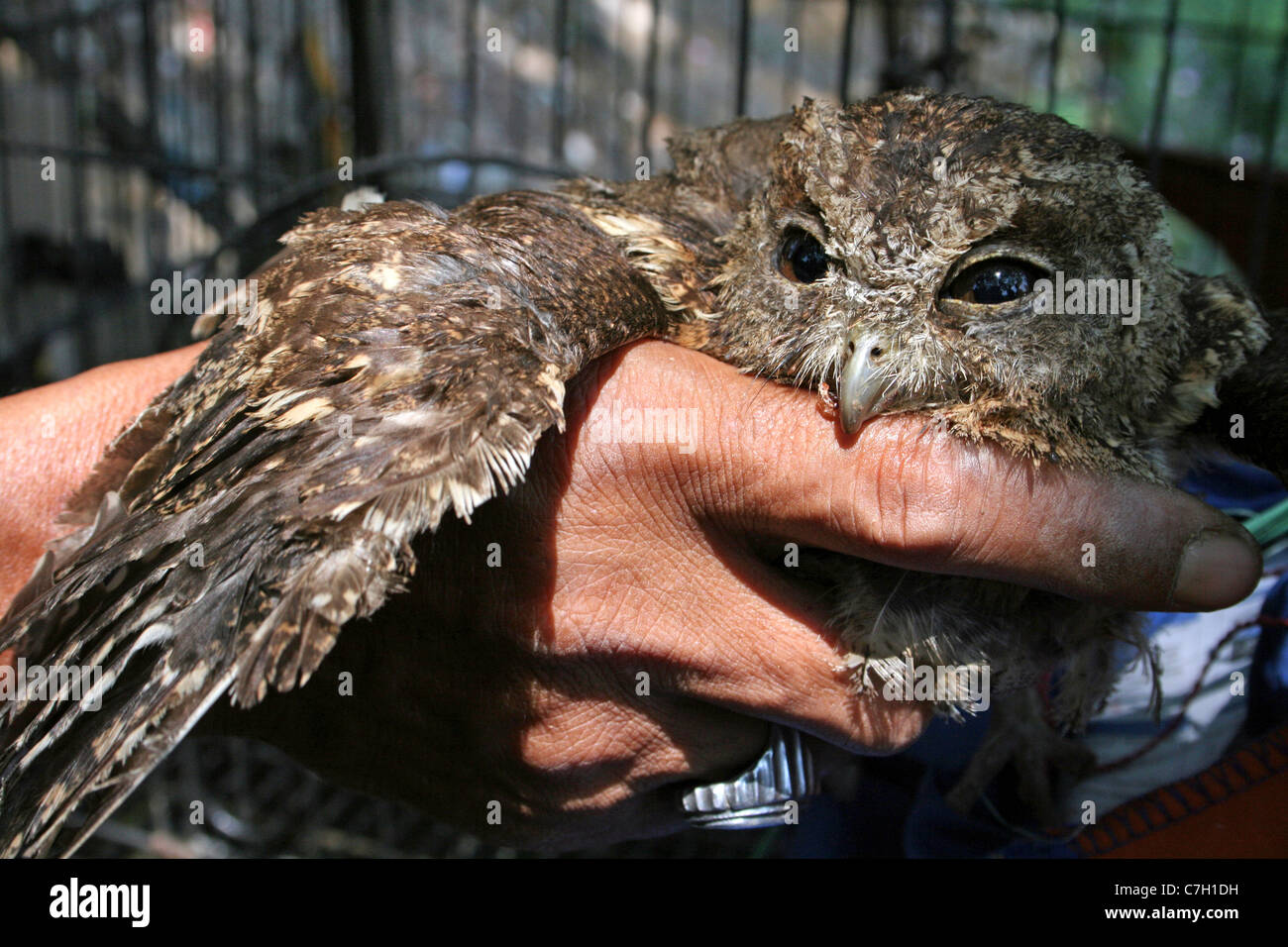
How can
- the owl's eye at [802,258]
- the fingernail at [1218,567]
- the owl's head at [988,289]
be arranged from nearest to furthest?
the fingernail at [1218,567]
the owl's head at [988,289]
the owl's eye at [802,258]

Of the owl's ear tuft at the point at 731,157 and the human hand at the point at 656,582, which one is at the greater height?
the owl's ear tuft at the point at 731,157

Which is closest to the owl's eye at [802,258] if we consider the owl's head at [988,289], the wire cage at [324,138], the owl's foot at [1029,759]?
the owl's head at [988,289]

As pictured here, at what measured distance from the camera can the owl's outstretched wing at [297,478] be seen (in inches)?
44.9

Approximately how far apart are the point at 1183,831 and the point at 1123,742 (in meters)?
0.34

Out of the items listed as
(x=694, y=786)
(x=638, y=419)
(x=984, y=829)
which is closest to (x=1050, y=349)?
(x=638, y=419)

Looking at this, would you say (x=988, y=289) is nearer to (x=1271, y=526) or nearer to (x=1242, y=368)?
(x=1242, y=368)

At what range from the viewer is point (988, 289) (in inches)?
62.6

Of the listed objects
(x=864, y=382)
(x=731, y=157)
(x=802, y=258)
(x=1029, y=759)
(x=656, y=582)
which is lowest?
(x=1029, y=759)

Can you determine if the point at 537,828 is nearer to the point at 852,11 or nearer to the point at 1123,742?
the point at 1123,742

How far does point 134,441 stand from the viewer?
1817 millimetres

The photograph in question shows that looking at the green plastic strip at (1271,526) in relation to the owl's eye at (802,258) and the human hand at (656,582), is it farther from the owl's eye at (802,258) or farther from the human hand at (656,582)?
the owl's eye at (802,258)

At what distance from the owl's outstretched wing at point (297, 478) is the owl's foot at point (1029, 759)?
4.58ft

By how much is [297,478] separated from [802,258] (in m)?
1.06

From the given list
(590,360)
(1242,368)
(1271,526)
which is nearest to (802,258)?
(590,360)
